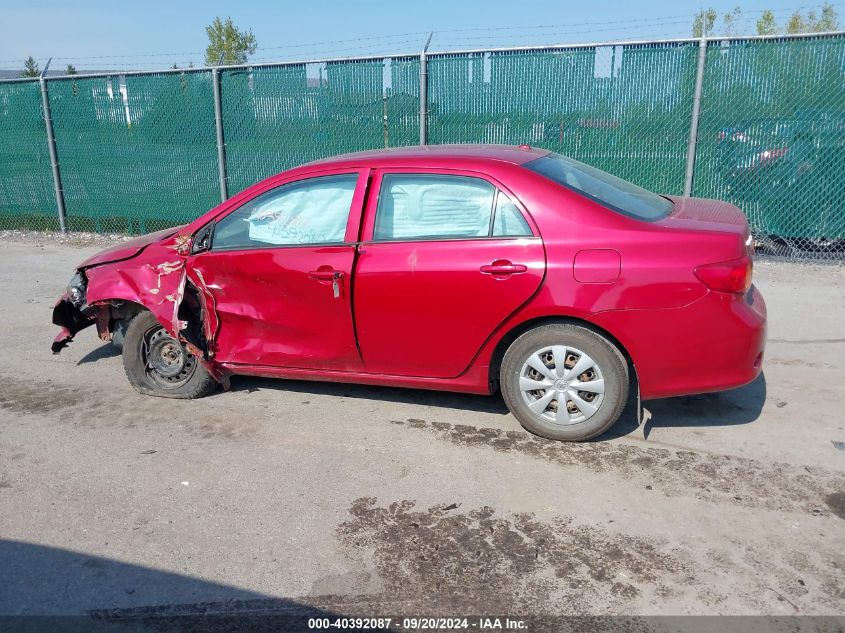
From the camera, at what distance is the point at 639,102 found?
29.3 ft

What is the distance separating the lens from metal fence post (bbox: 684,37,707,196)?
855cm

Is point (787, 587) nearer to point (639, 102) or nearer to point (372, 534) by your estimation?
point (372, 534)

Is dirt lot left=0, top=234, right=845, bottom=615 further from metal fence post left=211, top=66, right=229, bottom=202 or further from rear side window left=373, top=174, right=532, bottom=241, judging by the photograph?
metal fence post left=211, top=66, right=229, bottom=202

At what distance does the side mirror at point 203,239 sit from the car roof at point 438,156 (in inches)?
32.1

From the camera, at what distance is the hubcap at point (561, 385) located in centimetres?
430

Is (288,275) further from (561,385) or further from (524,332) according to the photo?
(561,385)

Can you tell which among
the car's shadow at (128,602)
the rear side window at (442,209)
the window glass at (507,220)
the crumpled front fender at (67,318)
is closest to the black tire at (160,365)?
the crumpled front fender at (67,318)

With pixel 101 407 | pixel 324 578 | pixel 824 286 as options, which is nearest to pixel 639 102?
pixel 824 286

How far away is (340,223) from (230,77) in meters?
6.96

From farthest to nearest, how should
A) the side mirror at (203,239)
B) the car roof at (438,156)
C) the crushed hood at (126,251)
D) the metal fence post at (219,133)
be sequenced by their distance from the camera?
the metal fence post at (219,133) → the crushed hood at (126,251) → the side mirror at (203,239) → the car roof at (438,156)

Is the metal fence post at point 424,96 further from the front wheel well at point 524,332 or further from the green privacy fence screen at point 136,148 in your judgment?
the front wheel well at point 524,332

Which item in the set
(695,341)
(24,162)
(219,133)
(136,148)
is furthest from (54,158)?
(695,341)

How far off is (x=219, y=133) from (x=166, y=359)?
6194 mm

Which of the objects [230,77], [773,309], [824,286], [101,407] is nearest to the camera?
[101,407]
